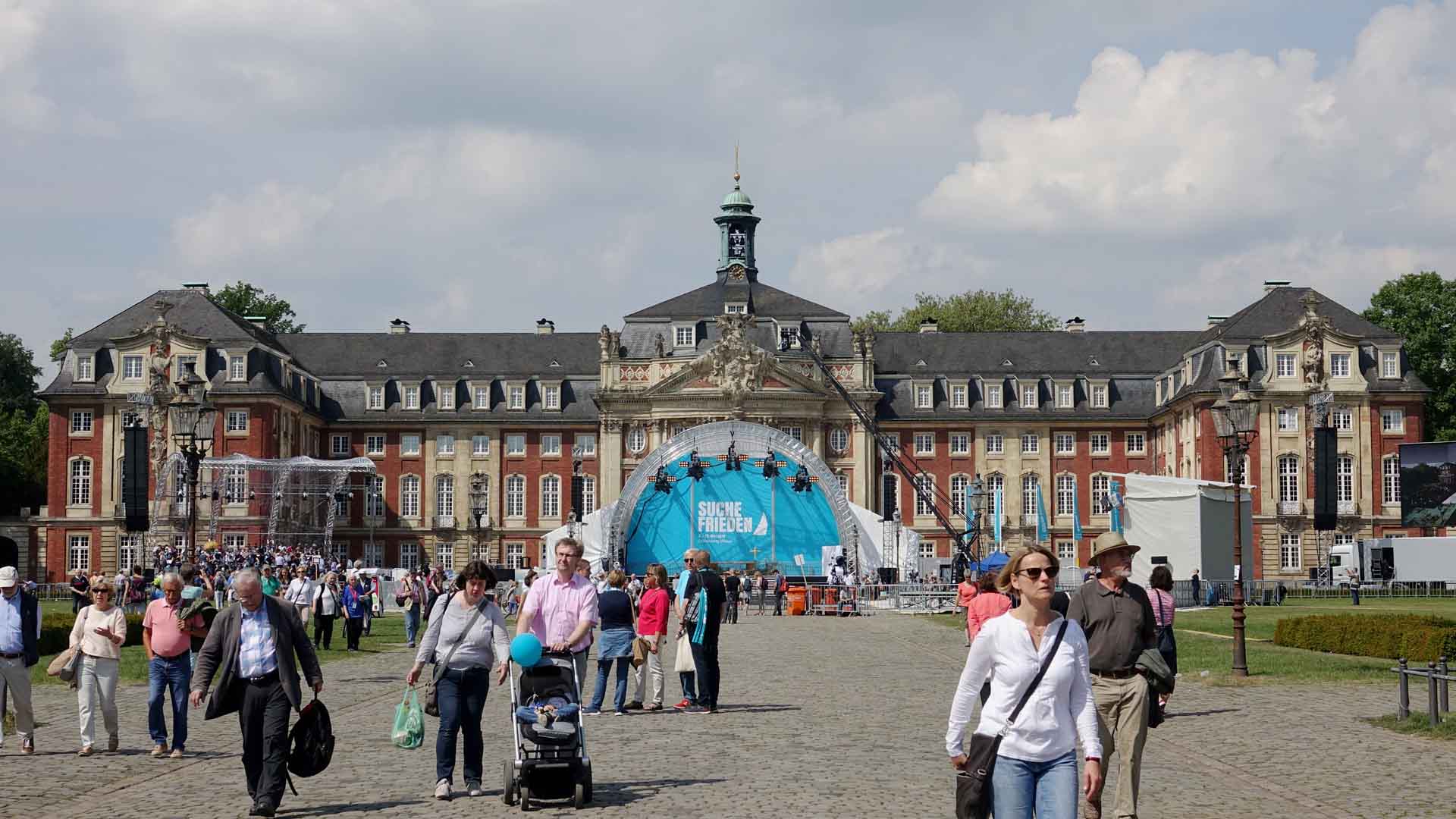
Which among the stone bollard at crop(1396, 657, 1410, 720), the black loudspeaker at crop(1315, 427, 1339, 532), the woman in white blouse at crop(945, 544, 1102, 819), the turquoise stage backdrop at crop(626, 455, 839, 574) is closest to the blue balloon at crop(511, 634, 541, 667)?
the woman in white blouse at crop(945, 544, 1102, 819)

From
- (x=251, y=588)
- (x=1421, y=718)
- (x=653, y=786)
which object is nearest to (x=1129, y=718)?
(x=653, y=786)

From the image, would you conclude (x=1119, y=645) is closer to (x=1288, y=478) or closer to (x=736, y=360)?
(x=1288, y=478)

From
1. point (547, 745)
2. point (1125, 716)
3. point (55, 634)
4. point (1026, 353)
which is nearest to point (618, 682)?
point (547, 745)

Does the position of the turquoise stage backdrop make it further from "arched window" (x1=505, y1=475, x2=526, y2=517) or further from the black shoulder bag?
the black shoulder bag

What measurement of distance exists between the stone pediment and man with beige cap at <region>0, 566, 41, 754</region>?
6865 cm

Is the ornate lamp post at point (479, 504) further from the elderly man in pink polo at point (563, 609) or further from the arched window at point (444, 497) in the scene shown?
the elderly man in pink polo at point (563, 609)

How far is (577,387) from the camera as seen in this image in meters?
90.5

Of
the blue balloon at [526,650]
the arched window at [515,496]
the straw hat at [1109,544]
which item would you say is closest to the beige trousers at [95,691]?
the blue balloon at [526,650]

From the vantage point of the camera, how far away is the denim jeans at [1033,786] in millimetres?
7676

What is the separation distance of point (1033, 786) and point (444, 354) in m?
86.7

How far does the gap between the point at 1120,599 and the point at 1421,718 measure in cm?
796

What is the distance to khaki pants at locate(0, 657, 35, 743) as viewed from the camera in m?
16.2

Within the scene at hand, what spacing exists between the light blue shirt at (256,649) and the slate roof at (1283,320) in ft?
236

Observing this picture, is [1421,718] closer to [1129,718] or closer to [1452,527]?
[1129,718]
